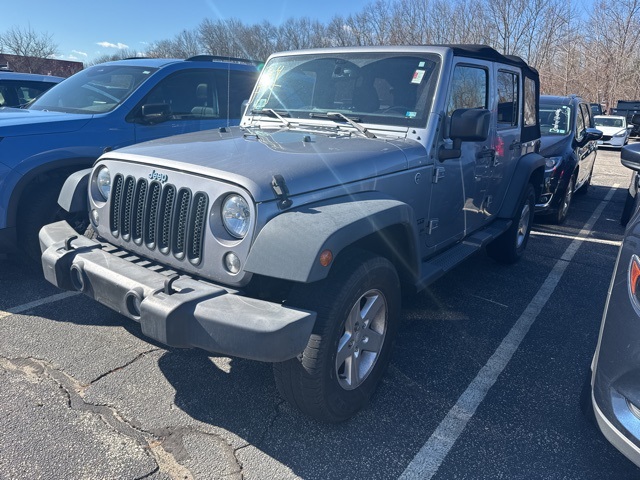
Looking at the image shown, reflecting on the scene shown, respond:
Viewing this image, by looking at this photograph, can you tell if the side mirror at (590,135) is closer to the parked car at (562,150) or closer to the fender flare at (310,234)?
the parked car at (562,150)

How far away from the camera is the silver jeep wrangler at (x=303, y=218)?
2225 millimetres

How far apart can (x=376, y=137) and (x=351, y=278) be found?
51.9 inches

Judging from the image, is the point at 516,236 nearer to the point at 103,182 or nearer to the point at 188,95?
the point at 188,95

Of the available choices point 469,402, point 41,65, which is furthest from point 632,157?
point 41,65

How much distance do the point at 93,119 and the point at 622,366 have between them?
467cm

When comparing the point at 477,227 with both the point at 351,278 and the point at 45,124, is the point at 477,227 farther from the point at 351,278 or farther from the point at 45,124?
the point at 45,124

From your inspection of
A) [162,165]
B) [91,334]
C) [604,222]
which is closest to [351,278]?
[162,165]

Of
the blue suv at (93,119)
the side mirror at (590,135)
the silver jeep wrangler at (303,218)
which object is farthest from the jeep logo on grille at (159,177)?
the side mirror at (590,135)

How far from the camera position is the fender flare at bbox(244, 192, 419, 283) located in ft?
7.07

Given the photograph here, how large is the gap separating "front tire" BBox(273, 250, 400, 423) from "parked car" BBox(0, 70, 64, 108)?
268 inches

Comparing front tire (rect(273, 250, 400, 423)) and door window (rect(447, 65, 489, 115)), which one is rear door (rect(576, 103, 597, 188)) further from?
front tire (rect(273, 250, 400, 423))

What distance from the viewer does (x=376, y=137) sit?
11.1ft

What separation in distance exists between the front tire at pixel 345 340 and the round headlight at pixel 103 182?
1495mm

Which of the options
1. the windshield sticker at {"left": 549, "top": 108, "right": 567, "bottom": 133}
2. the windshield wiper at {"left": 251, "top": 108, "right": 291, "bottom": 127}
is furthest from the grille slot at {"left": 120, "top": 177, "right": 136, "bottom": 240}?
the windshield sticker at {"left": 549, "top": 108, "right": 567, "bottom": 133}
